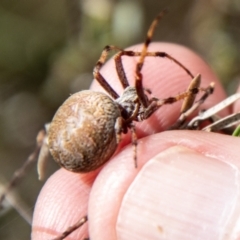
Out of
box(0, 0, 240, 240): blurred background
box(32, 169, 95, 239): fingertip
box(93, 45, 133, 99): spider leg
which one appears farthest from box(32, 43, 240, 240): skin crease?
box(0, 0, 240, 240): blurred background

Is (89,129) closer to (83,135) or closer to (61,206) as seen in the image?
(83,135)

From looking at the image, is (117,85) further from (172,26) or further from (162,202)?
(172,26)

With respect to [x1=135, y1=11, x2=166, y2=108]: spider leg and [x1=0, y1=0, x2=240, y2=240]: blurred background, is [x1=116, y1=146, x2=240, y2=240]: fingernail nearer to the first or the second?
[x1=135, y1=11, x2=166, y2=108]: spider leg

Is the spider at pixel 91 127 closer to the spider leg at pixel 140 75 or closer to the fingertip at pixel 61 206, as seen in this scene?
the spider leg at pixel 140 75

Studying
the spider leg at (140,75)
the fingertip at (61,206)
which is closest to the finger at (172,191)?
the spider leg at (140,75)

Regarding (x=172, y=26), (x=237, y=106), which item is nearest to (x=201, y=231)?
(x=237, y=106)

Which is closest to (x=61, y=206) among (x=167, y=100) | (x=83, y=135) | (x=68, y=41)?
(x=83, y=135)
